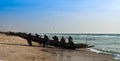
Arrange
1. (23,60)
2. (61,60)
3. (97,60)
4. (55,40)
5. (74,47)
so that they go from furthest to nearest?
(55,40) < (74,47) < (97,60) < (61,60) < (23,60)

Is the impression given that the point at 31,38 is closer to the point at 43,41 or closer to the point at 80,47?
the point at 43,41

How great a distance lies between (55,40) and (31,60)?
21.0 metres

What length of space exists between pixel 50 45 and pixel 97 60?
656 inches

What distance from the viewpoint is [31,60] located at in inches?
655

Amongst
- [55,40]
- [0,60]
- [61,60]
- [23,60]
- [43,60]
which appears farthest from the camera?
[55,40]

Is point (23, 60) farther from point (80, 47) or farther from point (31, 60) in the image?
point (80, 47)

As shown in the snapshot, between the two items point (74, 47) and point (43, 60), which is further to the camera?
point (74, 47)

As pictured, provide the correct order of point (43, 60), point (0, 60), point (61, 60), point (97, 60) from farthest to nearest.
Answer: point (97, 60), point (61, 60), point (43, 60), point (0, 60)

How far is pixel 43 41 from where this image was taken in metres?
36.6

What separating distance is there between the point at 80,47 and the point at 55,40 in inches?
166

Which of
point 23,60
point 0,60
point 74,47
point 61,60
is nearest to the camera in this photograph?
point 0,60

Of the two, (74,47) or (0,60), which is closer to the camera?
(0,60)

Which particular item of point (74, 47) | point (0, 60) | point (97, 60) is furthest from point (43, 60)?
point (74, 47)

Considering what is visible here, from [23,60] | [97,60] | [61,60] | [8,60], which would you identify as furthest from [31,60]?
[97,60]
